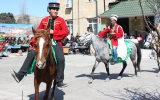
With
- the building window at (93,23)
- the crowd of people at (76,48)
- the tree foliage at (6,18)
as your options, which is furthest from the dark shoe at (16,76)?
the tree foliage at (6,18)

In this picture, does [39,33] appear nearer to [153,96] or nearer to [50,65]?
[50,65]

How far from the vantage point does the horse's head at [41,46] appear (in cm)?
371

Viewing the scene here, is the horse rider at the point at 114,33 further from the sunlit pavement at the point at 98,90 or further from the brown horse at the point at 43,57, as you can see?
the brown horse at the point at 43,57

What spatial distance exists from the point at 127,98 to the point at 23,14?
55.0 meters

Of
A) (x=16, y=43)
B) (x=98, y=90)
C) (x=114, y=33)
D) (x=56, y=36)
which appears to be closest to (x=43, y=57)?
(x=56, y=36)

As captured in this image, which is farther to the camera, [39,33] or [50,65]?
[50,65]

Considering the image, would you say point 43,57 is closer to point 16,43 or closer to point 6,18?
point 16,43

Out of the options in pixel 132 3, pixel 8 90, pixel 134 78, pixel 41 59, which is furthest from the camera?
pixel 132 3

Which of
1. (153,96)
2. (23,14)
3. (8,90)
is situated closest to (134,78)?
(153,96)

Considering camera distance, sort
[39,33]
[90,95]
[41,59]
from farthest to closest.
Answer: [90,95] → [39,33] → [41,59]

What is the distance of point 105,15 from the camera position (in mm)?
21172

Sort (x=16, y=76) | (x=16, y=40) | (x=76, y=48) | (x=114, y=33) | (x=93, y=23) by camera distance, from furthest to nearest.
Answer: (x=93, y=23), (x=16, y=40), (x=76, y=48), (x=114, y=33), (x=16, y=76)

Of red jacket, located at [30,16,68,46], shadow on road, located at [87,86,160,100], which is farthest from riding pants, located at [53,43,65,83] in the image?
shadow on road, located at [87,86,160,100]

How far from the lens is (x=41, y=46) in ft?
12.5
